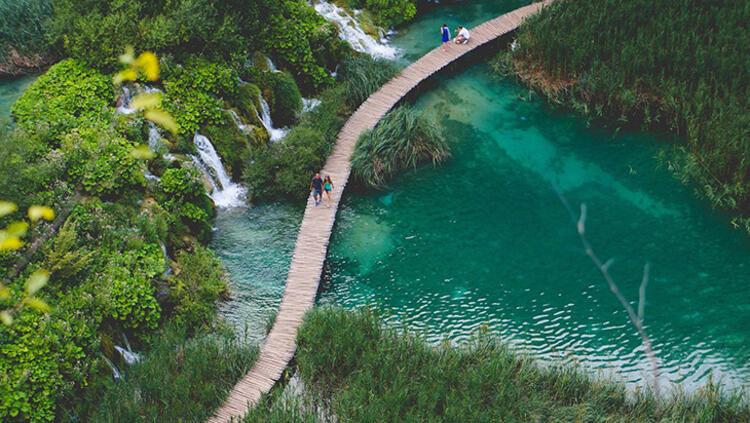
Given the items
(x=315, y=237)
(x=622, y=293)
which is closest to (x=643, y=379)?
(x=622, y=293)

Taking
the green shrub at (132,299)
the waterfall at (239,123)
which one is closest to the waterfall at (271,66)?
the waterfall at (239,123)

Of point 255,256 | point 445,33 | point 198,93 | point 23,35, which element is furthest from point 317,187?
point 23,35

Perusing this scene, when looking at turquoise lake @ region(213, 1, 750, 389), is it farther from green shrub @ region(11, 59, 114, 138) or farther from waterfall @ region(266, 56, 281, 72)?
waterfall @ region(266, 56, 281, 72)

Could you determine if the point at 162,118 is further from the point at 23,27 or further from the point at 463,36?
the point at 463,36

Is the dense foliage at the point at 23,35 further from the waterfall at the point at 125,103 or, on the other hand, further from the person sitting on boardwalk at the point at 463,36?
the person sitting on boardwalk at the point at 463,36

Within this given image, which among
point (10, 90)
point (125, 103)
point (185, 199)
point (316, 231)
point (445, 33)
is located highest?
point (445, 33)

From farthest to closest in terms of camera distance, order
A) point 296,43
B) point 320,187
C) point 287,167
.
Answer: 1. point 296,43
2. point 287,167
3. point 320,187
